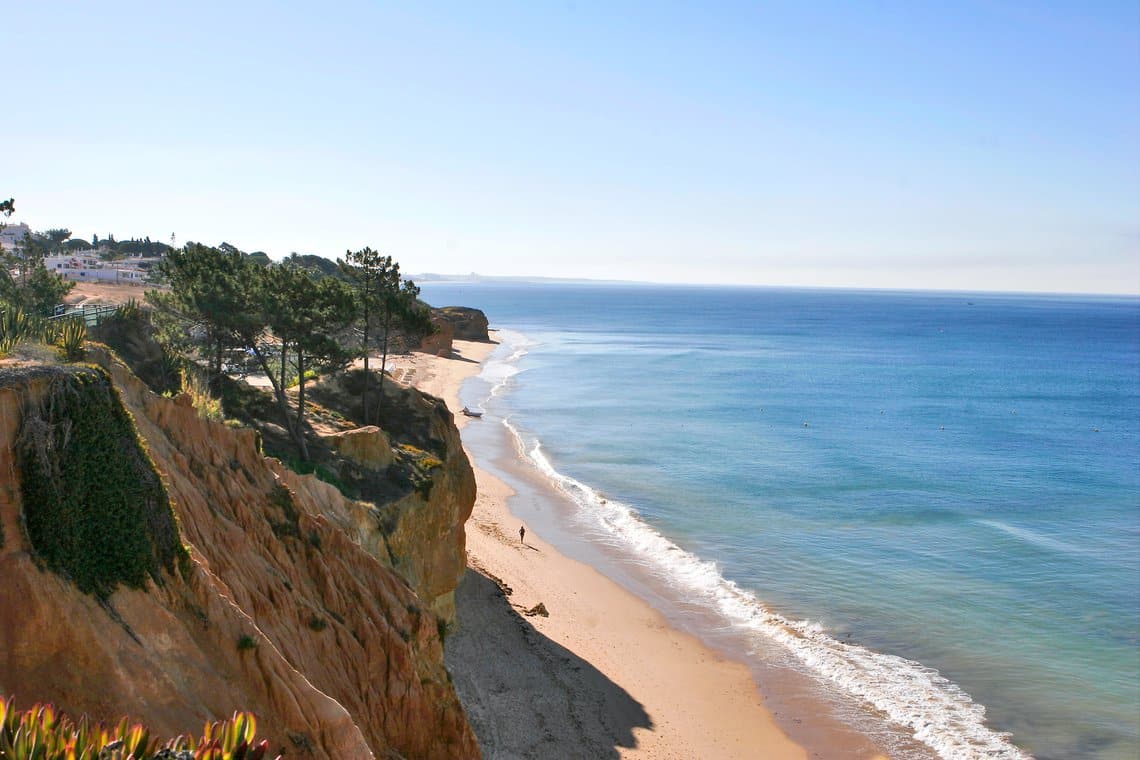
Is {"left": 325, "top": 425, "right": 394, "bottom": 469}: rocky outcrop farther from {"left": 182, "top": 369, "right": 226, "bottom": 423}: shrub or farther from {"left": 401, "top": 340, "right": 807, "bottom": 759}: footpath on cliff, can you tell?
{"left": 401, "top": 340, "right": 807, "bottom": 759}: footpath on cliff

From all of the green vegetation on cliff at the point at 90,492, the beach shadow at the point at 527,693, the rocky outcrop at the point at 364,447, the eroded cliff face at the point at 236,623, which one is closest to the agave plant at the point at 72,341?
the eroded cliff face at the point at 236,623

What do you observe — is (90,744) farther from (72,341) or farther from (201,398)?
(201,398)

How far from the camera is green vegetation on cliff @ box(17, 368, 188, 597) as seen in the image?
10320 mm

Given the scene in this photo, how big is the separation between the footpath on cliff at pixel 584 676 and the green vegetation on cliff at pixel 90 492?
473 inches

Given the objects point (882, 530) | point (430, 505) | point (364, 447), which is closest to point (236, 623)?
point (430, 505)

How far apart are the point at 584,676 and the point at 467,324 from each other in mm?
118454

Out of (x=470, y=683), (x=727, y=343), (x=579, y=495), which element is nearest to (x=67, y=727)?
(x=470, y=683)

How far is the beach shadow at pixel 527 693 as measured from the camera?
2164 centimetres

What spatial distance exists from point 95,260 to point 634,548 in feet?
303

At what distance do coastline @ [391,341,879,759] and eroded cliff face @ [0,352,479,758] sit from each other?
5.45 meters

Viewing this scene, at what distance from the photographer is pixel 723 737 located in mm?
23719

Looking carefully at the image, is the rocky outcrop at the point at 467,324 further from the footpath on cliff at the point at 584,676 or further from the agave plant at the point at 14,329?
the agave plant at the point at 14,329

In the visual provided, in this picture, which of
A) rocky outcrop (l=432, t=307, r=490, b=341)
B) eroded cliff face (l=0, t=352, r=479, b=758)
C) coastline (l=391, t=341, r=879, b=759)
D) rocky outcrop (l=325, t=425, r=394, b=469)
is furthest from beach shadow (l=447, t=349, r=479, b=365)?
eroded cliff face (l=0, t=352, r=479, b=758)

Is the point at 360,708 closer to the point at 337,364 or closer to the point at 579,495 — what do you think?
the point at 337,364
